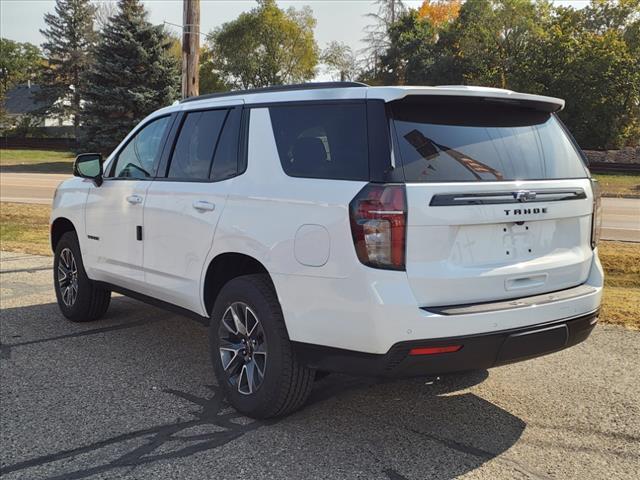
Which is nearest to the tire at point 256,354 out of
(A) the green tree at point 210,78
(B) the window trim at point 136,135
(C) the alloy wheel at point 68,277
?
(B) the window trim at point 136,135

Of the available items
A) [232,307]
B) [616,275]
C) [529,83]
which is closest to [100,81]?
[529,83]

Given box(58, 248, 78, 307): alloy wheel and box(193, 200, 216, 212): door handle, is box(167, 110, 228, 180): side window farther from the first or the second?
box(58, 248, 78, 307): alloy wheel

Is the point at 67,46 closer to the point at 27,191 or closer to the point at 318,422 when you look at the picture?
the point at 27,191

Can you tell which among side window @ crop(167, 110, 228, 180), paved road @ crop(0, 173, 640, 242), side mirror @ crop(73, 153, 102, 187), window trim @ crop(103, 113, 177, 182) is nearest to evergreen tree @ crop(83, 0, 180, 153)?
paved road @ crop(0, 173, 640, 242)

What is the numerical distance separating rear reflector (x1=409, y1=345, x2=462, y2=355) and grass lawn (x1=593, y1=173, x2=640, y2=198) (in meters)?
20.9

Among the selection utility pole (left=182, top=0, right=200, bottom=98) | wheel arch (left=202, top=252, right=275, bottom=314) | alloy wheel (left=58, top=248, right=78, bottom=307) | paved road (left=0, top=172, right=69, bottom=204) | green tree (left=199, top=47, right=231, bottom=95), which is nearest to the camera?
wheel arch (left=202, top=252, right=275, bottom=314)

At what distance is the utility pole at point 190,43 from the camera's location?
32.8ft

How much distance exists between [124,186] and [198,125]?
97cm

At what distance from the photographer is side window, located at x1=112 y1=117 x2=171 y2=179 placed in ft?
16.8

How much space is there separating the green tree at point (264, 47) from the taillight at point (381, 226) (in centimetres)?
5785

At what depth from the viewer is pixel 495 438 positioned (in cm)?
374

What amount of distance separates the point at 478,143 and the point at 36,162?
44377 mm

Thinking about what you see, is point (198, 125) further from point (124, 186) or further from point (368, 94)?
point (368, 94)

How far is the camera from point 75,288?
614 centimetres
